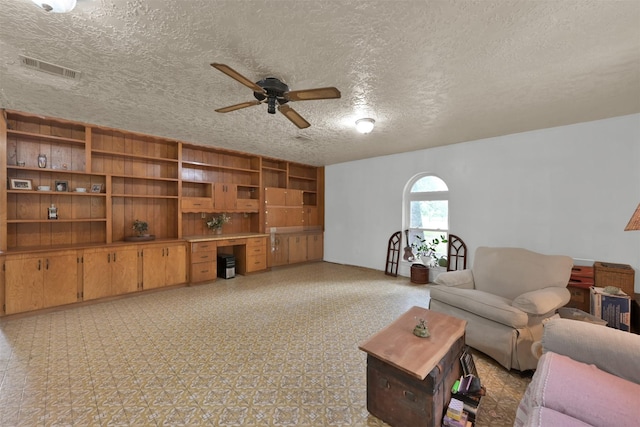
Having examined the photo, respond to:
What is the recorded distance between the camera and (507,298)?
271 cm

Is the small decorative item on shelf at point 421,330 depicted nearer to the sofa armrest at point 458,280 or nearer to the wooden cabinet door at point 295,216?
the sofa armrest at point 458,280

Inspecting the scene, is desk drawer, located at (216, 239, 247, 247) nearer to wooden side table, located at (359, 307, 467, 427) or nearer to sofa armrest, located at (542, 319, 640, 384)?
wooden side table, located at (359, 307, 467, 427)

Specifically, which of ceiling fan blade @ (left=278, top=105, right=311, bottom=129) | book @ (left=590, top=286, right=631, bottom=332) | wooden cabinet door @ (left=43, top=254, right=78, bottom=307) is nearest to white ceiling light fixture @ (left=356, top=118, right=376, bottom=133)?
ceiling fan blade @ (left=278, top=105, right=311, bottom=129)

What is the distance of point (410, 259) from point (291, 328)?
3136 millimetres

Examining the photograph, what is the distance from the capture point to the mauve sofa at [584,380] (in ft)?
3.67

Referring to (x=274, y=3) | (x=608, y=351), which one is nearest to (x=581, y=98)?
(x=608, y=351)

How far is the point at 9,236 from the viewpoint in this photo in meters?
3.53

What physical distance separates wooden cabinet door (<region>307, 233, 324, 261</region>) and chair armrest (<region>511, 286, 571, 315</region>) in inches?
188

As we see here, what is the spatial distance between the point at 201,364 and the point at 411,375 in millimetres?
1828

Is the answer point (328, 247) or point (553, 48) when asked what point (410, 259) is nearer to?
point (328, 247)

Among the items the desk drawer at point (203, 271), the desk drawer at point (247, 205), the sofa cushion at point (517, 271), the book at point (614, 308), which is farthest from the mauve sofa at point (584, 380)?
the desk drawer at point (247, 205)

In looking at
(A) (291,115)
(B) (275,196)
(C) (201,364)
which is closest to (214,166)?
(B) (275,196)

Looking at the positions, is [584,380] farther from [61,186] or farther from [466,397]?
[61,186]

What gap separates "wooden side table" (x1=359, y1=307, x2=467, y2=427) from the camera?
4.95 feet
